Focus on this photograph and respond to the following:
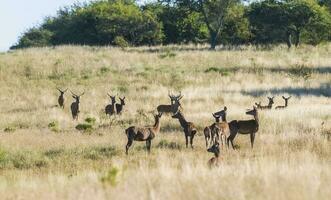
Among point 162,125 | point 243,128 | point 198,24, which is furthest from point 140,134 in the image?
point 198,24

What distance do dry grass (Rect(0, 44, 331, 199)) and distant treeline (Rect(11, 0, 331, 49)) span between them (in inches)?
204

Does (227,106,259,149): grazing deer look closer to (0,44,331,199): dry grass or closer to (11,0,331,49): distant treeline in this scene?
(0,44,331,199): dry grass

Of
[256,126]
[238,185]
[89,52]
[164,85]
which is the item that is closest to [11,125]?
[256,126]

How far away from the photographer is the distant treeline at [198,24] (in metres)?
55.9

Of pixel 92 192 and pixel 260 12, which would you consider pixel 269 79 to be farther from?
pixel 92 192

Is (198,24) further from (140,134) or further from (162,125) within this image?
(140,134)

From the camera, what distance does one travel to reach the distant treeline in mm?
55906

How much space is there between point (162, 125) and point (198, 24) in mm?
48043

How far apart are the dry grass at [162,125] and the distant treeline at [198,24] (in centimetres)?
518

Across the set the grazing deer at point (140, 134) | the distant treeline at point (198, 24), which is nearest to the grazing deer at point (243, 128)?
the grazing deer at point (140, 134)

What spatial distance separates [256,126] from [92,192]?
8.76m

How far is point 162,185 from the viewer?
9.72 metres

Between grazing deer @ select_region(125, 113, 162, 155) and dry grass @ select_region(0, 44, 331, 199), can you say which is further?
grazing deer @ select_region(125, 113, 162, 155)

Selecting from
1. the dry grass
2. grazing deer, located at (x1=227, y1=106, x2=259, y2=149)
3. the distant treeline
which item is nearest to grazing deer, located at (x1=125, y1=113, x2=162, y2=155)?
the dry grass
